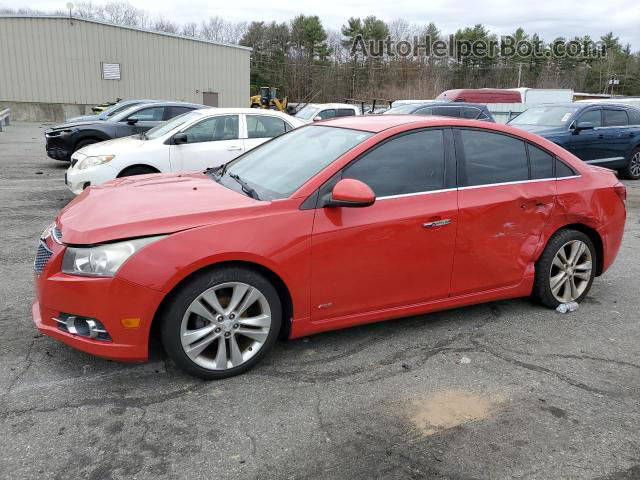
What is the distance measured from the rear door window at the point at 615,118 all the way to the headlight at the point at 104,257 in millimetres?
12342

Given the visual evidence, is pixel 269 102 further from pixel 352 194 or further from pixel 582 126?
pixel 352 194

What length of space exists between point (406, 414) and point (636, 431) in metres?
1.23

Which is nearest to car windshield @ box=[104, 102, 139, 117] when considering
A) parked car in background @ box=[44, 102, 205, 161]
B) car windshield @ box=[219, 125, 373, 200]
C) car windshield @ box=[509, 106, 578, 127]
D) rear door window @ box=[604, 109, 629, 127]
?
parked car in background @ box=[44, 102, 205, 161]

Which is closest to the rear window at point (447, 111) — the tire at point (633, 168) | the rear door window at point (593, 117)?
the rear door window at point (593, 117)

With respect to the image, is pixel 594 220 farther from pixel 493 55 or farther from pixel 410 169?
pixel 493 55

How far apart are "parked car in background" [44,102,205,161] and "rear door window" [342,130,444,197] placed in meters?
8.65

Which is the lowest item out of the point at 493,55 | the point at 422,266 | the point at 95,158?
the point at 422,266

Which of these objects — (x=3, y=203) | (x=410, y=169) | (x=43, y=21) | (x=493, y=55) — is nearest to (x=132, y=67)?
(x=43, y=21)

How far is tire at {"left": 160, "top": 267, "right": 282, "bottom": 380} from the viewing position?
3.12 meters

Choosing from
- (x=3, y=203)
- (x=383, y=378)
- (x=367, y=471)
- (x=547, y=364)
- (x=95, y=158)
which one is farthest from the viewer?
(x=3, y=203)

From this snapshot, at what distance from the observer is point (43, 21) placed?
30312 millimetres

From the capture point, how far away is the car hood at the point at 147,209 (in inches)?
122

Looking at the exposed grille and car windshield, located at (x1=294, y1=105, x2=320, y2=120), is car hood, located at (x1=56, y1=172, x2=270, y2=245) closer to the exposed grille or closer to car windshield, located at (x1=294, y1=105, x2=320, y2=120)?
the exposed grille

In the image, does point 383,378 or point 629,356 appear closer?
point 383,378
